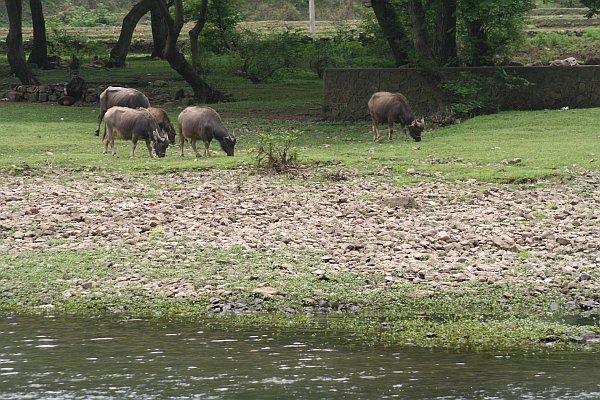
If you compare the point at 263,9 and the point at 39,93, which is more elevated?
the point at 263,9

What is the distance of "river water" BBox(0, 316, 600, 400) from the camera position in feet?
26.5

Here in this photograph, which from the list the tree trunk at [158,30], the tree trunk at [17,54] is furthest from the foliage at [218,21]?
the tree trunk at [17,54]

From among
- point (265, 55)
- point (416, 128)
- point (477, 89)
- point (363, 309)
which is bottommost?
point (363, 309)

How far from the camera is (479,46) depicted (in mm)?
30312

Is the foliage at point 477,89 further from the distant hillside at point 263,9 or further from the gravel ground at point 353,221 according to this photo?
the distant hillside at point 263,9

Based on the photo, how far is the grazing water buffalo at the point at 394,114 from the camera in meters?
23.2

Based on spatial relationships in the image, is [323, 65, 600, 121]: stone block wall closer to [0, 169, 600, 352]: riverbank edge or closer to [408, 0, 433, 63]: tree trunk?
[408, 0, 433, 63]: tree trunk

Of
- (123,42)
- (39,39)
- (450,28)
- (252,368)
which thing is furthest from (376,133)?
(39,39)

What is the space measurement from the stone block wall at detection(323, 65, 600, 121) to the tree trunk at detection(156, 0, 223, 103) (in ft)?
18.9

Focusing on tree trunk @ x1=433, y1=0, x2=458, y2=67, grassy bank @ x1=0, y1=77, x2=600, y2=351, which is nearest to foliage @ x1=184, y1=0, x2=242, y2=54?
tree trunk @ x1=433, y1=0, x2=458, y2=67

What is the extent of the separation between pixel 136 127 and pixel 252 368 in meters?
12.5

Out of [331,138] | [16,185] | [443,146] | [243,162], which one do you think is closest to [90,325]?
[16,185]

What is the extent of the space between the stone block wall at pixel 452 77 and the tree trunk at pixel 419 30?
0.70m

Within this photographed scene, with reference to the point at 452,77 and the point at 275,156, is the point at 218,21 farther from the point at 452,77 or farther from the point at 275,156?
the point at 275,156
